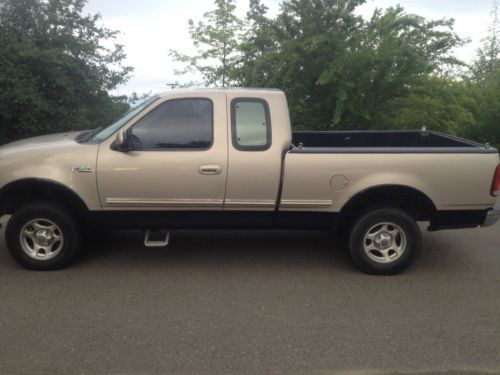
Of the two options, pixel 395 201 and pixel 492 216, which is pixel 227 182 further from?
pixel 492 216

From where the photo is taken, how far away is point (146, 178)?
4.58m

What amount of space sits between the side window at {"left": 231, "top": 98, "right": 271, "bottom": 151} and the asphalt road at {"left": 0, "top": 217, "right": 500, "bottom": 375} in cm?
131

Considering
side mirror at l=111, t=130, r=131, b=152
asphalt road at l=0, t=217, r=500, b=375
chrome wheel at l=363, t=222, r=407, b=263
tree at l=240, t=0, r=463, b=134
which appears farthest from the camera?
tree at l=240, t=0, r=463, b=134

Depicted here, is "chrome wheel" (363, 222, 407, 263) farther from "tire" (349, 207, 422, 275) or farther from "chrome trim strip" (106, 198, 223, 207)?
"chrome trim strip" (106, 198, 223, 207)

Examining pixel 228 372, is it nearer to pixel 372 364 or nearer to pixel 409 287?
pixel 372 364

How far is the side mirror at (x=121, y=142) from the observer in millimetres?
4469

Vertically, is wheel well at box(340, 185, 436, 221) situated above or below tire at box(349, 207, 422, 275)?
above

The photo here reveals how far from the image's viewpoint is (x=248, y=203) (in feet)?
15.4

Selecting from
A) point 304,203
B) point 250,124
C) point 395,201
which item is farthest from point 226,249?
point 395,201

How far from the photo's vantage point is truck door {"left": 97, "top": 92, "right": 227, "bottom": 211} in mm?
4570

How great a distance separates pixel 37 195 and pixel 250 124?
90.4 inches

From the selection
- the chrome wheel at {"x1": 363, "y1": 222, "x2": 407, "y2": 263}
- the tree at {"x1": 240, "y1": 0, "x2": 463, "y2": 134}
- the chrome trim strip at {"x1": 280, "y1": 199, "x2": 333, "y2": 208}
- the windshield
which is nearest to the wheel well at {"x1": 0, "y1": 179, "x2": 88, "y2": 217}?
the windshield

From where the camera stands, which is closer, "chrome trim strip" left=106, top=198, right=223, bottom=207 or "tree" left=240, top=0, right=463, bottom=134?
"chrome trim strip" left=106, top=198, right=223, bottom=207

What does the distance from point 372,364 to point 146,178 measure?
8.65ft
